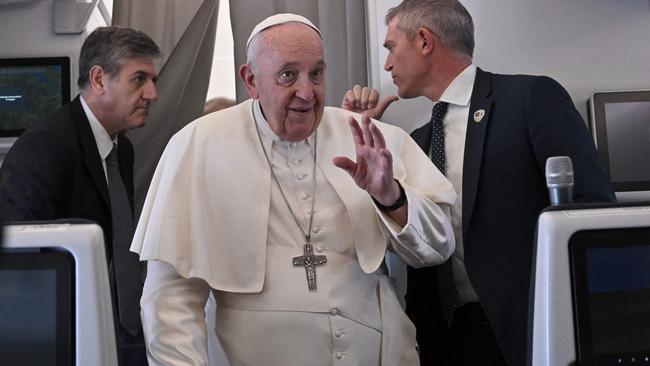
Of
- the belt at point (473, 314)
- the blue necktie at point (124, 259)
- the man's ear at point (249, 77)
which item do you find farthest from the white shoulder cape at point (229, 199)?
the blue necktie at point (124, 259)

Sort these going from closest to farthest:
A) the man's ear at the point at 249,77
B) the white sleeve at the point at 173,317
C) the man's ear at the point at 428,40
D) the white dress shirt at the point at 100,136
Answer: the white sleeve at the point at 173,317
the man's ear at the point at 249,77
the man's ear at the point at 428,40
the white dress shirt at the point at 100,136

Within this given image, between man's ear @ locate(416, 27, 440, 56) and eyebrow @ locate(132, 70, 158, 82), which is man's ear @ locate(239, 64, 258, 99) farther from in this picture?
eyebrow @ locate(132, 70, 158, 82)

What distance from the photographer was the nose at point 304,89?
2.47 metres

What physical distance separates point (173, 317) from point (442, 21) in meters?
1.65

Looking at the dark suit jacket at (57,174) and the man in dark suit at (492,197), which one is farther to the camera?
the dark suit jacket at (57,174)

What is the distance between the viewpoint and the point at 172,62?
405cm

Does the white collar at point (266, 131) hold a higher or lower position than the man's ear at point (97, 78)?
lower

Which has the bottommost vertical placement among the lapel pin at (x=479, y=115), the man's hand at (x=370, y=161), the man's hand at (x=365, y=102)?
the man's hand at (x=370, y=161)

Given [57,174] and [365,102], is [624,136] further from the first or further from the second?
[57,174]

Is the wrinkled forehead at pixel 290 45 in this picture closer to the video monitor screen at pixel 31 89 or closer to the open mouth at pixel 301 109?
the open mouth at pixel 301 109

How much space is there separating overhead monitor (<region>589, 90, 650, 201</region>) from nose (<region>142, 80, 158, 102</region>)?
1.80 meters

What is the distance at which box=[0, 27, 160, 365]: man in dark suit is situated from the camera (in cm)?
321

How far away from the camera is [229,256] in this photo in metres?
2.47

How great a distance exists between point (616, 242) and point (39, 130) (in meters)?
2.46
